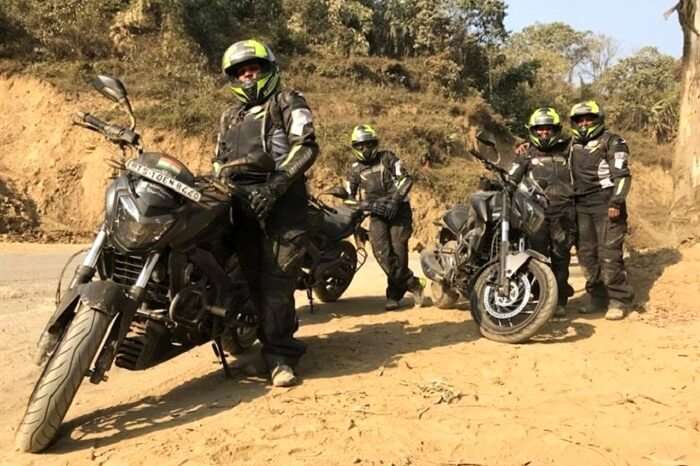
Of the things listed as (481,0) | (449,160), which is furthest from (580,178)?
(481,0)

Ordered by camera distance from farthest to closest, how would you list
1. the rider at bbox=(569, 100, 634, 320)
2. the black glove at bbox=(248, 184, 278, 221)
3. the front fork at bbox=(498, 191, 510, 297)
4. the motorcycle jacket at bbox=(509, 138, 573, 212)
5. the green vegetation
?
the green vegetation → the motorcycle jacket at bbox=(509, 138, 573, 212) → the rider at bbox=(569, 100, 634, 320) → the front fork at bbox=(498, 191, 510, 297) → the black glove at bbox=(248, 184, 278, 221)

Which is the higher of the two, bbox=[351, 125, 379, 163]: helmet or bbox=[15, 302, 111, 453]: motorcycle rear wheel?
bbox=[351, 125, 379, 163]: helmet

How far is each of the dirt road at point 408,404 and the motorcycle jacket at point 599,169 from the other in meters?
1.45

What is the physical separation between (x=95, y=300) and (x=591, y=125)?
5.28 metres

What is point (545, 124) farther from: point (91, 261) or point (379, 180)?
point (91, 261)

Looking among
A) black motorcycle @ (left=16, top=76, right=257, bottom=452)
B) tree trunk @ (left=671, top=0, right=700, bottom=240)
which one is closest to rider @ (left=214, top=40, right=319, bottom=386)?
black motorcycle @ (left=16, top=76, right=257, bottom=452)

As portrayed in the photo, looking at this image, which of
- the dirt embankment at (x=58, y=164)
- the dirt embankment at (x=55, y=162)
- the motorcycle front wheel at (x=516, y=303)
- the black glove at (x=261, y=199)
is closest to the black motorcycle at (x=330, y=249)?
the motorcycle front wheel at (x=516, y=303)

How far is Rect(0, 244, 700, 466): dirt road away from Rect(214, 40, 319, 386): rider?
35cm

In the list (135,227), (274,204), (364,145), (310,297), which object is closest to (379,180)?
(364,145)

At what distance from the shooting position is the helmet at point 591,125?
6.72 meters

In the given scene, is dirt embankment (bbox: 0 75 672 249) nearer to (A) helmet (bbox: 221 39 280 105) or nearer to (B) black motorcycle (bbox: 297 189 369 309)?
(B) black motorcycle (bbox: 297 189 369 309)

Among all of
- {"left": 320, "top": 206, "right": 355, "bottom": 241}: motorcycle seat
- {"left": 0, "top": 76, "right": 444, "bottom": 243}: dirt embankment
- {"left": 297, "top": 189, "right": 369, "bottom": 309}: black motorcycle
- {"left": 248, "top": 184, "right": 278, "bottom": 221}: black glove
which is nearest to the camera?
{"left": 248, "top": 184, "right": 278, "bottom": 221}: black glove

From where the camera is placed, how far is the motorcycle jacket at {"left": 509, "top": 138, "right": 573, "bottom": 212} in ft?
22.5

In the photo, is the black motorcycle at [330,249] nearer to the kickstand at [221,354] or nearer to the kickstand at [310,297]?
the kickstand at [310,297]
